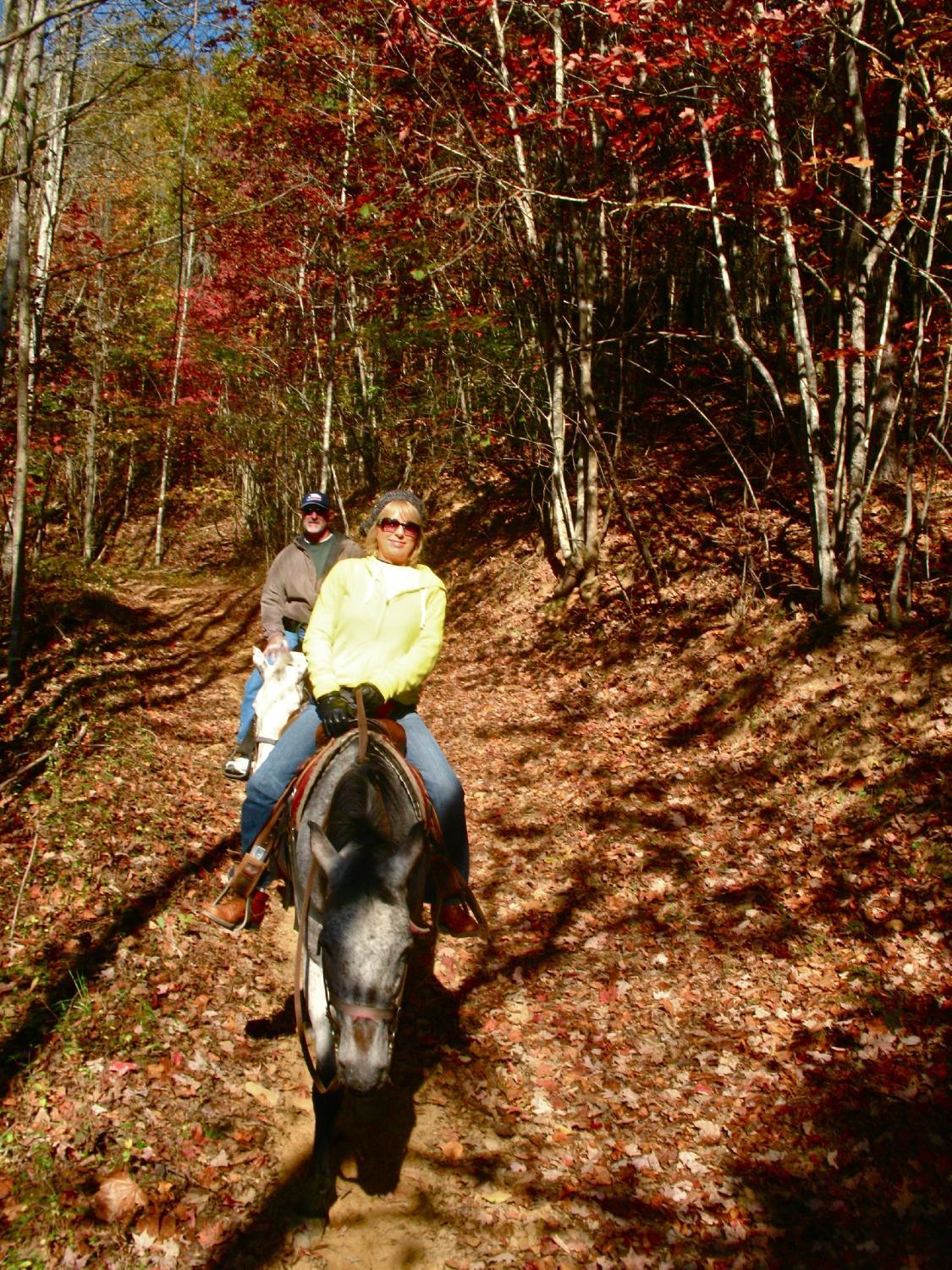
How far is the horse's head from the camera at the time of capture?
305 cm

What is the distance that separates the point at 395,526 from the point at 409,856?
7.37ft

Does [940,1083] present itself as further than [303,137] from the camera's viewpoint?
No

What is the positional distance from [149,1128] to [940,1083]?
15.1ft

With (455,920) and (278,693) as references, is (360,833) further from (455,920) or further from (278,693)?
(278,693)

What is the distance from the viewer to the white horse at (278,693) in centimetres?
698

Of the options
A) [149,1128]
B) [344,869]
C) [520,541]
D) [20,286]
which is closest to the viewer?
[344,869]

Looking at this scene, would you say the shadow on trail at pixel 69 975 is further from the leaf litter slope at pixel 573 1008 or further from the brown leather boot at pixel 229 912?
the brown leather boot at pixel 229 912

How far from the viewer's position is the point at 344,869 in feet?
10.9

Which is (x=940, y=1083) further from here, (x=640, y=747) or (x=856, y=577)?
(x=856, y=577)

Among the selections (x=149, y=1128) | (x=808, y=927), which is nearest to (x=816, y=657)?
(x=808, y=927)

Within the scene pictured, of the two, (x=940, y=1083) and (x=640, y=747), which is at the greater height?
(x=640, y=747)

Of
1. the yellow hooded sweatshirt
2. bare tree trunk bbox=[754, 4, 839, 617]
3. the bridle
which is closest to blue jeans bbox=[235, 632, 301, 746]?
the yellow hooded sweatshirt

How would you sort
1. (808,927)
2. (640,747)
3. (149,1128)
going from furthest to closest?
1. (640,747)
2. (808,927)
3. (149,1128)

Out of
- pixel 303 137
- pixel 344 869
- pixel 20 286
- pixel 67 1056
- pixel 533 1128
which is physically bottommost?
pixel 533 1128
